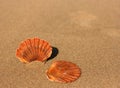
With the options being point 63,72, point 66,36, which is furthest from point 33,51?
point 66,36

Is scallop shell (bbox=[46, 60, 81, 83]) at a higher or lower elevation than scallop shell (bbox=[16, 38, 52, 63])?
lower

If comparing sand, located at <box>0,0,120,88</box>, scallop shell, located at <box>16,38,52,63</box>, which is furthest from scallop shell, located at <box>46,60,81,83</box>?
scallop shell, located at <box>16,38,52,63</box>

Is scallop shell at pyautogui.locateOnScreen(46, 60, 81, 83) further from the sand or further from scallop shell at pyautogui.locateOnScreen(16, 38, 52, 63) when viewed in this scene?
scallop shell at pyautogui.locateOnScreen(16, 38, 52, 63)

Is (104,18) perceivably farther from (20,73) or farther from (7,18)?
(20,73)

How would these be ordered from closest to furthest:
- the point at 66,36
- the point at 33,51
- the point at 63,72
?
1. the point at 63,72
2. the point at 33,51
3. the point at 66,36

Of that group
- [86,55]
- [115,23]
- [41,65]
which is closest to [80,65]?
[86,55]

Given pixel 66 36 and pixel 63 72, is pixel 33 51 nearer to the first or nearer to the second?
pixel 63 72

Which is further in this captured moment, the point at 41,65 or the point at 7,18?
the point at 7,18
